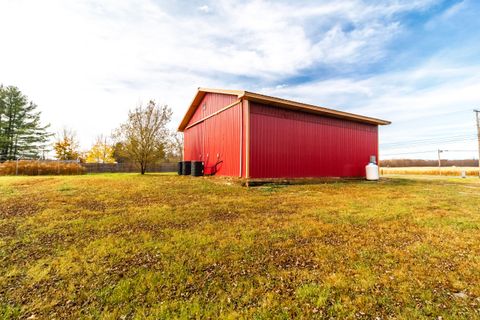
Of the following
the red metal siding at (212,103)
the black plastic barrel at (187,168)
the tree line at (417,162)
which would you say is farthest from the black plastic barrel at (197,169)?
the tree line at (417,162)

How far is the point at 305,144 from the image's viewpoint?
36.6 feet

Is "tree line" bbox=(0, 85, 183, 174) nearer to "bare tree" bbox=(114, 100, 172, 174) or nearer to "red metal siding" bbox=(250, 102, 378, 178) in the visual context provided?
"bare tree" bbox=(114, 100, 172, 174)

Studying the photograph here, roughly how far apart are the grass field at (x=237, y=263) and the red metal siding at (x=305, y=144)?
4815mm

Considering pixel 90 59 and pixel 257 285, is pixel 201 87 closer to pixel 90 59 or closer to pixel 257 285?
pixel 90 59

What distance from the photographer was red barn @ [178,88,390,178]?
9703 mm

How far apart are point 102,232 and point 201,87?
10821mm

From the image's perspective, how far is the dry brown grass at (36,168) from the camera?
1666 cm

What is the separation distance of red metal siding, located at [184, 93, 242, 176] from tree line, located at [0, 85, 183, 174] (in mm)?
4065

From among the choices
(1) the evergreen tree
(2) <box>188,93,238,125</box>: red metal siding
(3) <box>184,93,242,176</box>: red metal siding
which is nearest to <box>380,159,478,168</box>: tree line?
(3) <box>184,93,242,176</box>: red metal siding

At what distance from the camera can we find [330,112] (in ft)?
37.6

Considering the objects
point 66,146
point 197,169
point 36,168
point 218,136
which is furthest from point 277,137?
point 66,146

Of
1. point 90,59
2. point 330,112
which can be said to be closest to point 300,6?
point 330,112

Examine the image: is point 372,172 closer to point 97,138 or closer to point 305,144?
point 305,144

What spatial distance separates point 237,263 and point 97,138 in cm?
4256
